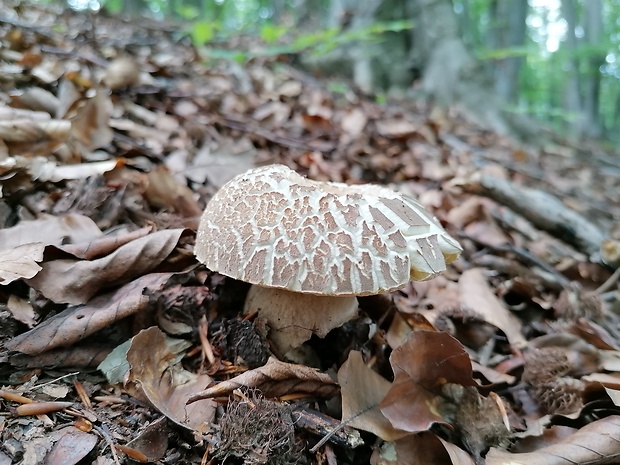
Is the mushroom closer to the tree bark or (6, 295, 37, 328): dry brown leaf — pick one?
(6, 295, 37, 328): dry brown leaf

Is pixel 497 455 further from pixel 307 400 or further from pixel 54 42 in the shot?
pixel 54 42

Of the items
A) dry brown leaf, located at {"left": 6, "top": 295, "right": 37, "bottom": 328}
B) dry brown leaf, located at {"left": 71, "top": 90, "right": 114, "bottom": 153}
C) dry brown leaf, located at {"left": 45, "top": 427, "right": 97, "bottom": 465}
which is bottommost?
dry brown leaf, located at {"left": 45, "top": 427, "right": 97, "bottom": 465}

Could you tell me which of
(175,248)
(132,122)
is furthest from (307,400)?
(132,122)

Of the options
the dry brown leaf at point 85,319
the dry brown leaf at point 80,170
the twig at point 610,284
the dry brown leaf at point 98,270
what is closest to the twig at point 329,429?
the dry brown leaf at point 85,319

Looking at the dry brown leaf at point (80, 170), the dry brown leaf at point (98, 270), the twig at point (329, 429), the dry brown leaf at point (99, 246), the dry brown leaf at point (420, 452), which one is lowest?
the dry brown leaf at point (420, 452)

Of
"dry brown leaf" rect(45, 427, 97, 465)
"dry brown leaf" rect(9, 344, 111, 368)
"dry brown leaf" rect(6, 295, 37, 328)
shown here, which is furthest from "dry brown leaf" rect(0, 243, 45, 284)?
"dry brown leaf" rect(45, 427, 97, 465)

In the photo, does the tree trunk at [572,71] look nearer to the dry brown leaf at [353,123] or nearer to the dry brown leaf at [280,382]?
the dry brown leaf at [353,123]
